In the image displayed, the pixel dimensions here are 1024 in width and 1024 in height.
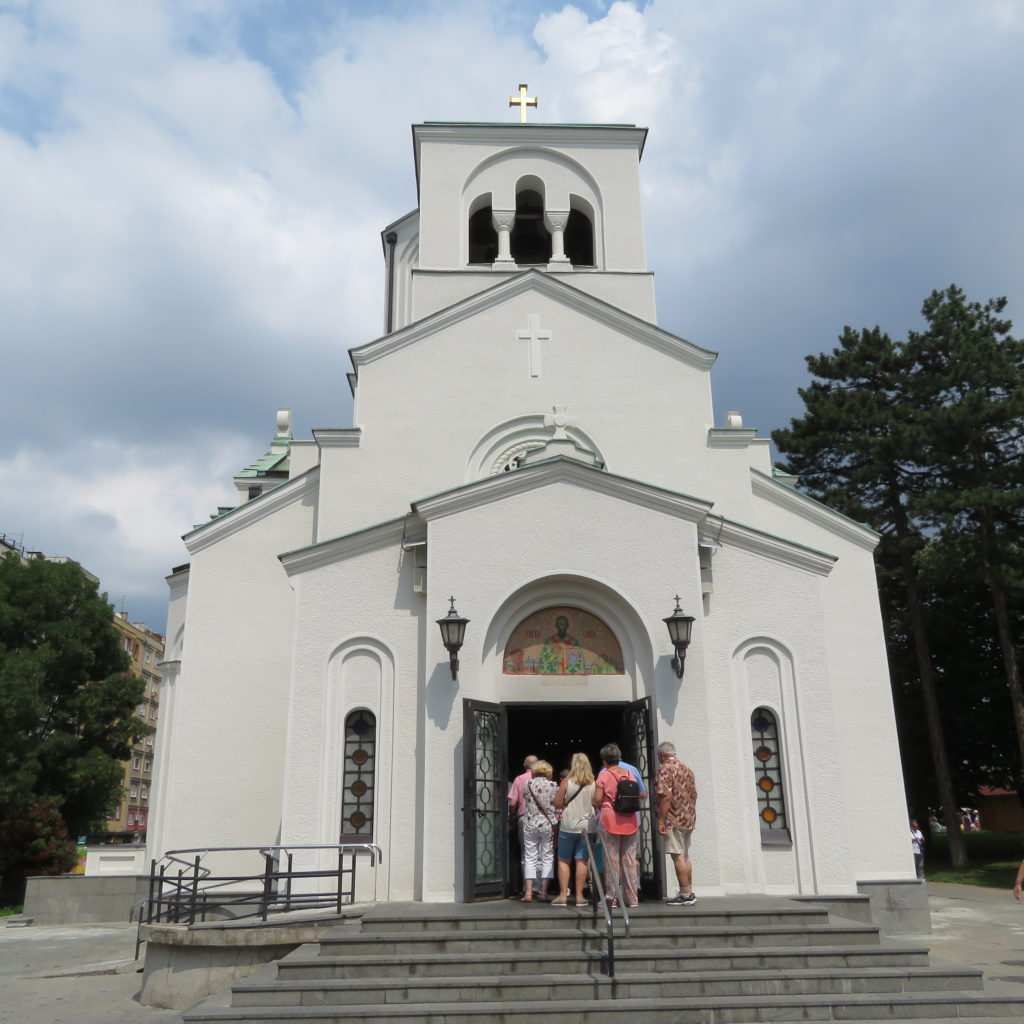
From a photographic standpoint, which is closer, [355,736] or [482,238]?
[355,736]

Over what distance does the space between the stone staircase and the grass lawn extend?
1735cm

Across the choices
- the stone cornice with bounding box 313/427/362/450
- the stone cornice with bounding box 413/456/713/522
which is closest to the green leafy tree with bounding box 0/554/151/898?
the stone cornice with bounding box 313/427/362/450

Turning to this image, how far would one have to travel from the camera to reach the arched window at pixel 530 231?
19188 mm

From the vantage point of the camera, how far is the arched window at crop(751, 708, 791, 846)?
1141 centimetres

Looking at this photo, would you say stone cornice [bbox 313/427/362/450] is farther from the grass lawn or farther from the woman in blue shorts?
→ the grass lawn

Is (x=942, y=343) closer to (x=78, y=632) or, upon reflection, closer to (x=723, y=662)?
(x=723, y=662)

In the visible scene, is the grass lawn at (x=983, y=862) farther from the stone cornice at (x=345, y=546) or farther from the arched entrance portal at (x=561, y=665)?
the stone cornice at (x=345, y=546)

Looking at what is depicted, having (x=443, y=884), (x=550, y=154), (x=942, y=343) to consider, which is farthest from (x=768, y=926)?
(x=942, y=343)

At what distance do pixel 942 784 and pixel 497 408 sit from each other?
1835 centimetres

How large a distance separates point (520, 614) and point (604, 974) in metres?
4.86

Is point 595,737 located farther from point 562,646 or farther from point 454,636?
point 454,636

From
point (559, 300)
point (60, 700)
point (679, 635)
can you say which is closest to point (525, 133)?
point (559, 300)

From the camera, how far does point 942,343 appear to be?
93.5 feet

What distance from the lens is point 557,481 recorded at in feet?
39.6
